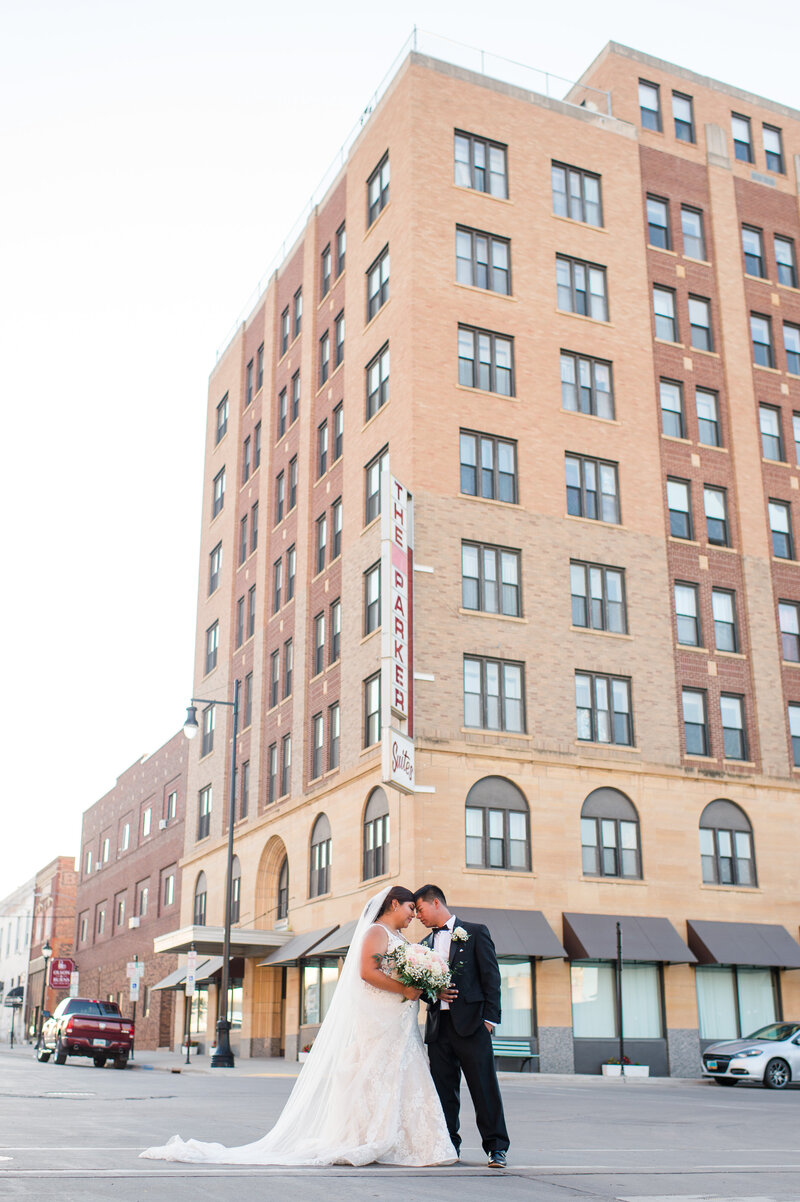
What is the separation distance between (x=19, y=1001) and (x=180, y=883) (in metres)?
42.3

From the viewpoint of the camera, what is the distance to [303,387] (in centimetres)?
4441

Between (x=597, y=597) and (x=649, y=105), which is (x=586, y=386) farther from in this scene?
(x=649, y=105)

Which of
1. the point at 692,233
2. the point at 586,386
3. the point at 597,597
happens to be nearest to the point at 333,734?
the point at 597,597

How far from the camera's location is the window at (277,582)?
1748 inches

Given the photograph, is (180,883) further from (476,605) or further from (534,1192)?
(534,1192)

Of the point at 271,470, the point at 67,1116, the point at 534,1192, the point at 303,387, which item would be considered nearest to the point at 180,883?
the point at 271,470

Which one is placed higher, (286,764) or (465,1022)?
(286,764)

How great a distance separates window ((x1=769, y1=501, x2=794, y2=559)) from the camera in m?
→ 38.9

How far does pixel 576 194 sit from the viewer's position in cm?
3928

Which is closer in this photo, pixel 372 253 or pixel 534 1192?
pixel 534 1192

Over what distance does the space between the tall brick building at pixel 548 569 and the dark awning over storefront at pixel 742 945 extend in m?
0.13

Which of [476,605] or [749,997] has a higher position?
[476,605]

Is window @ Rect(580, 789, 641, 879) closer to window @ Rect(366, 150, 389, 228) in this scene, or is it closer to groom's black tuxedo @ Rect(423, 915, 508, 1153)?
window @ Rect(366, 150, 389, 228)

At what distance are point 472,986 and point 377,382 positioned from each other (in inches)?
1175
